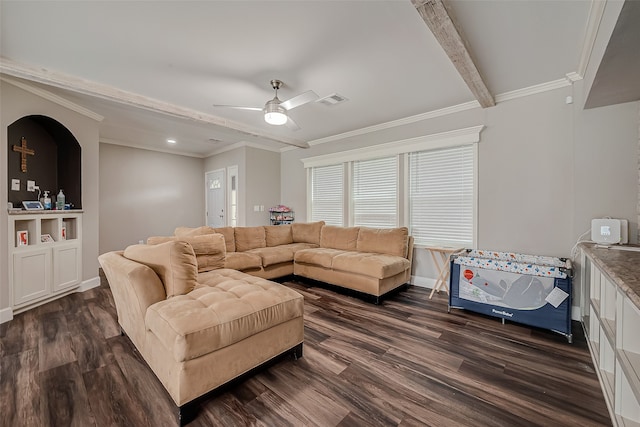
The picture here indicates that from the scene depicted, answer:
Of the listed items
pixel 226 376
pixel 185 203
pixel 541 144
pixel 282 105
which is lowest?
pixel 226 376

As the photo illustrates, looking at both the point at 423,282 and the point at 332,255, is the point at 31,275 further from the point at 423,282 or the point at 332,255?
the point at 423,282

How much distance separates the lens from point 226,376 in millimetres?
1711

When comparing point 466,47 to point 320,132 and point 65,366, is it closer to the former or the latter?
point 320,132

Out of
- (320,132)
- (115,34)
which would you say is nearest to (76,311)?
(115,34)

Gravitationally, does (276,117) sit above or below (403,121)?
below

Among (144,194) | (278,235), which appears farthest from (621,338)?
(144,194)

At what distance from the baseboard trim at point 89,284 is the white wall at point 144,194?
70.1 inches

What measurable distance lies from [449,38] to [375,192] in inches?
113

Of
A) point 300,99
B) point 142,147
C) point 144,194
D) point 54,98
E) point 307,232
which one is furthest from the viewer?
point 144,194

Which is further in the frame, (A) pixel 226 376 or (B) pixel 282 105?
(B) pixel 282 105

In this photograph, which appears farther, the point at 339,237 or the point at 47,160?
the point at 339,237

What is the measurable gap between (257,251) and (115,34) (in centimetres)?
303

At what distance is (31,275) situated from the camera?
3.14m

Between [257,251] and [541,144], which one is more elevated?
[541,144]
